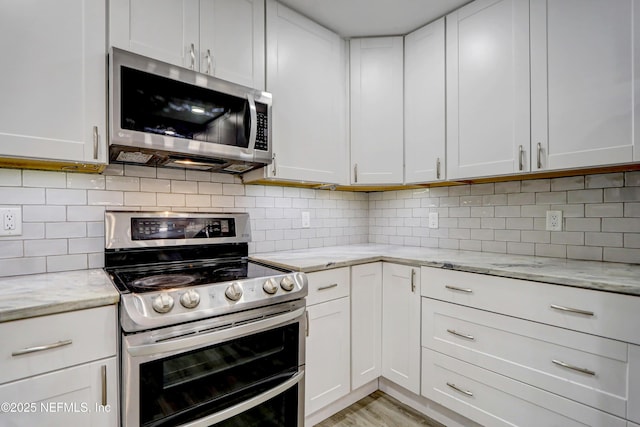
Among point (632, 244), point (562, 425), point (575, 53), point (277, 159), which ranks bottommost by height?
point (562, 425)

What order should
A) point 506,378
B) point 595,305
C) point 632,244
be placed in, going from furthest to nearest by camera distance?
point 632,244
point 506,378
point 595,305

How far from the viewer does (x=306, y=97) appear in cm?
198

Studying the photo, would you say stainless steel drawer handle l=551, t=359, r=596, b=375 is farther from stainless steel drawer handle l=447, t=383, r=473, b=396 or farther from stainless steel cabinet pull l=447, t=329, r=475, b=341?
stainless steel drawer handle l=447, t=383, r=473, b=396

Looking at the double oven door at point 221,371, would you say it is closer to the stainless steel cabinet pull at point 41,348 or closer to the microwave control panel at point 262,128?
the stainless steel cabinet pull at point 41,348

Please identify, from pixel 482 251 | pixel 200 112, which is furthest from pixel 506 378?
pixel 200 112

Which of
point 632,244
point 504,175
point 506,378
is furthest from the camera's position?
point 504,175

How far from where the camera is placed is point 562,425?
1.28m

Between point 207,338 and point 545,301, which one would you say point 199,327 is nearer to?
point 207,338

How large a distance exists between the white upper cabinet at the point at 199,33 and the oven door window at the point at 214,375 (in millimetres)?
1300

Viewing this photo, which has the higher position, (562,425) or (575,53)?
(575,53)

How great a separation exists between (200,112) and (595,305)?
185 centimetres

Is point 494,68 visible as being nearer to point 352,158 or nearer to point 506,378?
point 352,158

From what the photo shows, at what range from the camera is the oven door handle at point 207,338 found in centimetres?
108

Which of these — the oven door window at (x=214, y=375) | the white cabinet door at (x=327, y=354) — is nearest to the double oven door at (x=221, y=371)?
the oven door window at (x=214, y=375)
